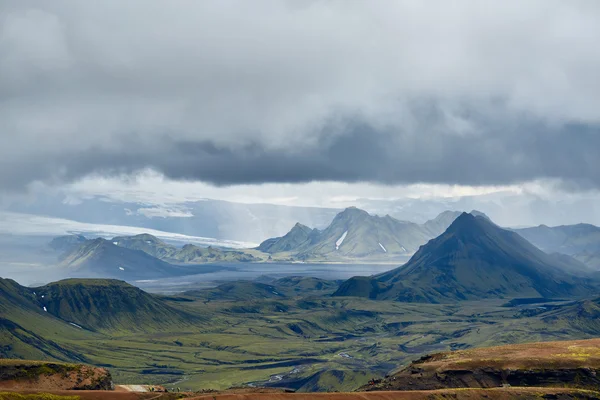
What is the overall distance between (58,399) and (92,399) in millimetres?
10441

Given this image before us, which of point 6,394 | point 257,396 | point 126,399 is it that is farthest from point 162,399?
point 6,394

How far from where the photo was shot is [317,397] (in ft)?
654

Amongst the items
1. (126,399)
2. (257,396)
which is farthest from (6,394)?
(257,396)

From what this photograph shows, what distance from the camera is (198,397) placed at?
190 meters

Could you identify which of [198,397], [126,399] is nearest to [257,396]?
[198,397]

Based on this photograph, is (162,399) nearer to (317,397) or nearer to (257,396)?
(257,396)

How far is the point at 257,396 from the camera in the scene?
19450cm

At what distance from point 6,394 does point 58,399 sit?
13733 millimetres

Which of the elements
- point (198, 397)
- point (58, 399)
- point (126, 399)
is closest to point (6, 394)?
point (58, 399)

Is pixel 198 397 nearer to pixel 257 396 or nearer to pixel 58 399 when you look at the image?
pixel 257 396

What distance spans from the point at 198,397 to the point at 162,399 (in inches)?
633

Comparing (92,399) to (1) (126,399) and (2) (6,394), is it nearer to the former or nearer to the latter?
(1) (126,399)

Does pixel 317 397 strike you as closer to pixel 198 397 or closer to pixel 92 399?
pixel 198 397

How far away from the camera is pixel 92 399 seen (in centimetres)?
19875
